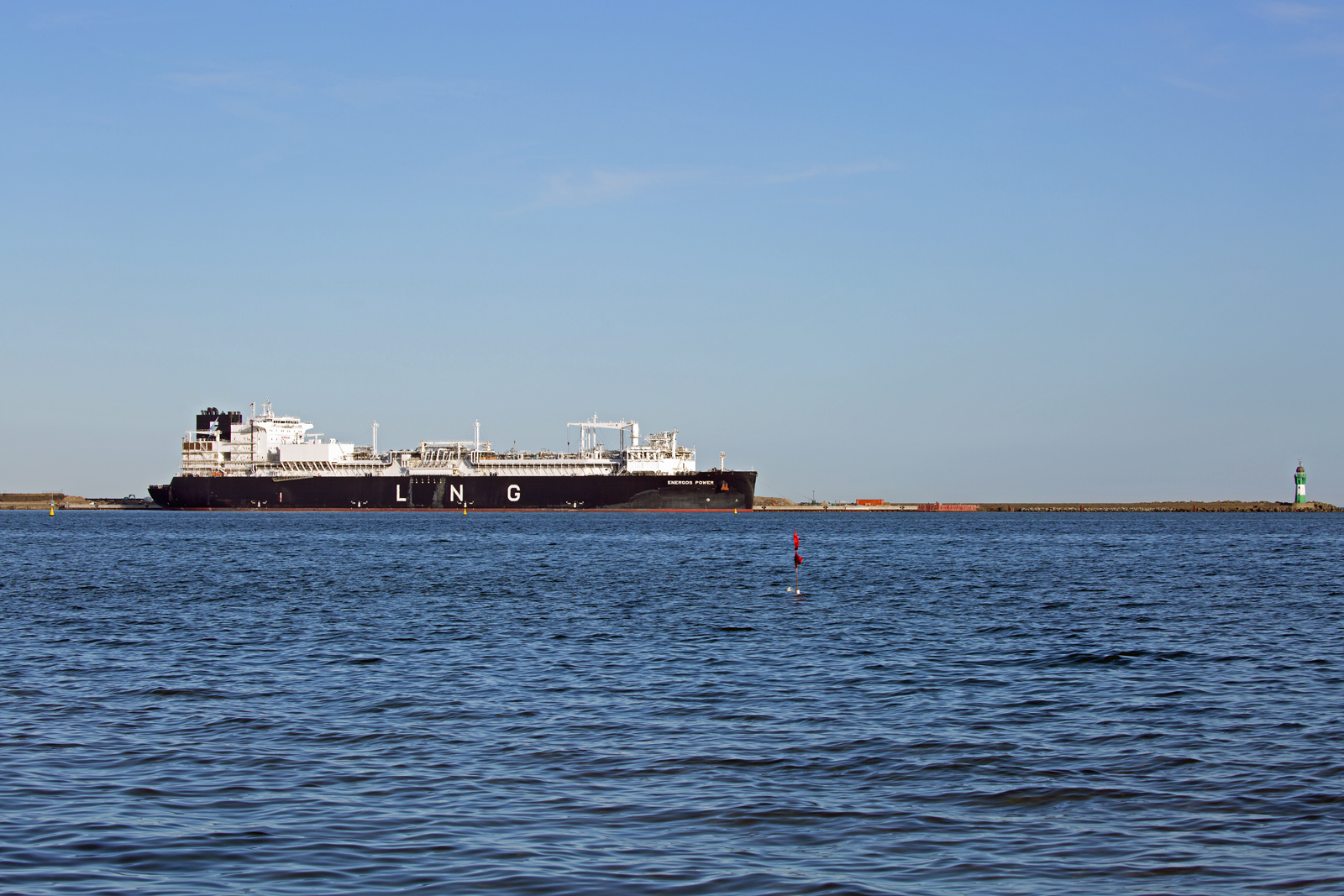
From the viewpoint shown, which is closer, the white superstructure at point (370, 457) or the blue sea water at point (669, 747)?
the blue sea water at point (669, 747)

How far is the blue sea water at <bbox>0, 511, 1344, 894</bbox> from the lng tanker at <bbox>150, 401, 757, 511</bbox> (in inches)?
4043

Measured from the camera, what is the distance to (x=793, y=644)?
75.5 ft

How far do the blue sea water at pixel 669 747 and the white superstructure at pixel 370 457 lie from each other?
10360cm

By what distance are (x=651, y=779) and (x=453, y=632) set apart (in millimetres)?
13587

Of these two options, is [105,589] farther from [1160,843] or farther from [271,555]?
[1160,843]

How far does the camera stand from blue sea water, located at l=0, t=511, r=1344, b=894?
9.36m

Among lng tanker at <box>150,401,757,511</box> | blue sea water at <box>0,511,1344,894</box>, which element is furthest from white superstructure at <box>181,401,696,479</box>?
blue sea water at <box>0,511,1344,894</box>

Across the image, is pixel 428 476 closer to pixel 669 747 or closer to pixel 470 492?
pixel 470 492

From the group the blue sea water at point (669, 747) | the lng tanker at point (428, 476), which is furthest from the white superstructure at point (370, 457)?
the blue sea water at point (669, 747)

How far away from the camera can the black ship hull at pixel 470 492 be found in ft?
443

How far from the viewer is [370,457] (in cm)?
14250

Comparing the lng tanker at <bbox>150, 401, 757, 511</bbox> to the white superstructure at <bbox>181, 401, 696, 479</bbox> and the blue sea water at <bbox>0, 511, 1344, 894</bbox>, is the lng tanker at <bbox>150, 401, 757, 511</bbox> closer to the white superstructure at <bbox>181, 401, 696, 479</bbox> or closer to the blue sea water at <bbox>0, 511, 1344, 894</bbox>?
the white superstructure at <bbox>181, 401, 696, 479</bbox>

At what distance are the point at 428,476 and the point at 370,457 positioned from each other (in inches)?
380

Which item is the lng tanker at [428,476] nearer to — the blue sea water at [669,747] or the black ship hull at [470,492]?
the black ship hull at [470,492]
